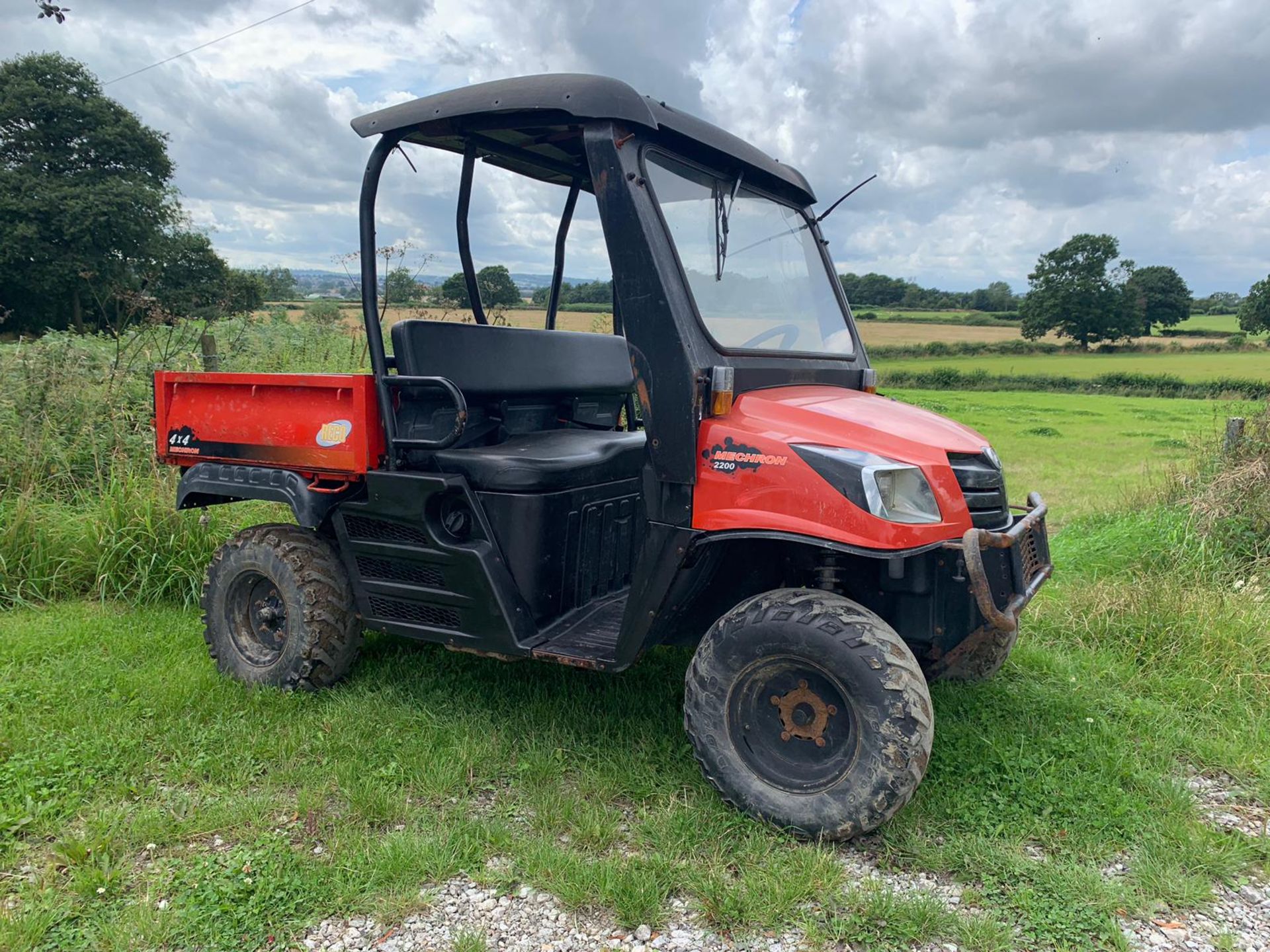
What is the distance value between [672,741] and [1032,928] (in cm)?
148

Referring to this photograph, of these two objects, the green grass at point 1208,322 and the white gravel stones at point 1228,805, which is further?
the green grass at point 1208,322

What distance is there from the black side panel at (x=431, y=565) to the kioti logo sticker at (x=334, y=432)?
0.23m

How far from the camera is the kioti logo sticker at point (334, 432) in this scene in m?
3.87

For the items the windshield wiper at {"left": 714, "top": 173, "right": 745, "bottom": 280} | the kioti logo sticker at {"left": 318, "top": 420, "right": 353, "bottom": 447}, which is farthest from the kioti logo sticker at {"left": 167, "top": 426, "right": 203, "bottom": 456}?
the windshield wiper at {"left": 714, "top": 173, "right": 745, "bottom": 280}

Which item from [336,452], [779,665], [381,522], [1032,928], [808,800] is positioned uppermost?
[336,452]

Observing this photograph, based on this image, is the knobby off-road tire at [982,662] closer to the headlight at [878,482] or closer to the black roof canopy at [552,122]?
the headlight at [878,482]

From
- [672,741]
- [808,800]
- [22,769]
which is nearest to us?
[808,800]

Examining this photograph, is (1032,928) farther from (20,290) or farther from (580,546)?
(20,290)

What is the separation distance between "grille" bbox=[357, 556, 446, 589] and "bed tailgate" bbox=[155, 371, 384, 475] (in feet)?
1.39

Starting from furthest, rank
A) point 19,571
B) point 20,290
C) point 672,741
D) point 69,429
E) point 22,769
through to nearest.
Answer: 1. point 20,290
2. point 69,429
3. point 19,571
4. point 672,741
5. point 22,769

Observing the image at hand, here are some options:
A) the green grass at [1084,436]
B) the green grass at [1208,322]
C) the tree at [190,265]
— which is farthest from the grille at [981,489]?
the green grass at [1208,322]

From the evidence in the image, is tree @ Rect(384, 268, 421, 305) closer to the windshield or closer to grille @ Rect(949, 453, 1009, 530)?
the windshield

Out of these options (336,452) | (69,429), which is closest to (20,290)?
(69,429)

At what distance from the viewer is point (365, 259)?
3.80 metres
